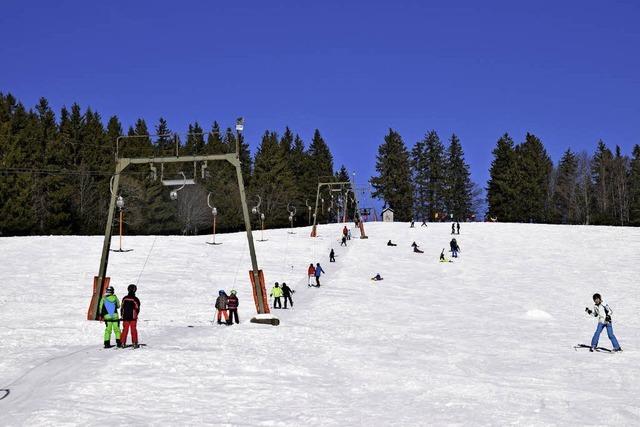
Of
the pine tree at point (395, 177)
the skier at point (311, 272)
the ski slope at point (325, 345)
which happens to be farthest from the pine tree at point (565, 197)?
the skier at point (311, 272)

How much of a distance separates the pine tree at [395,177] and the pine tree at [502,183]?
53.4ft

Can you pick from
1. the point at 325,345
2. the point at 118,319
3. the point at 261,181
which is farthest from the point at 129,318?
the point at 261,181

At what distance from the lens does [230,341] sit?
19.6 meters

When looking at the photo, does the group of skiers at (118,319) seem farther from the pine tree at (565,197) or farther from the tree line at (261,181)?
the pine tree at (565,197)

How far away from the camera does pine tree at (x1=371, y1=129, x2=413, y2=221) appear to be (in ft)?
421

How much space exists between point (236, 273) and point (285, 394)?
29.0 meters

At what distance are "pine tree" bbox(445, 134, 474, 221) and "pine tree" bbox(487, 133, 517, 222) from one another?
7.52 meters

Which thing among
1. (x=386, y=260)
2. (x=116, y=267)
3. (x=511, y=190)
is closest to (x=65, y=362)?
(x=116, y=267)

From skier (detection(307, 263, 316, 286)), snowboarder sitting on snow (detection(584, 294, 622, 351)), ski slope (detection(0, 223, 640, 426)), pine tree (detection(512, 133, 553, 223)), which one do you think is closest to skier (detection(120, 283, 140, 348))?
ski slope (detection(0, 223, 640, 426))

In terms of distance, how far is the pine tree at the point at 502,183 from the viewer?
122500 millimetres

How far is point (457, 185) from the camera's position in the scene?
455ft

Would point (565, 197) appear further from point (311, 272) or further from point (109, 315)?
point (109, 315)

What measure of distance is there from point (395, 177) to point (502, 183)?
68.8ft

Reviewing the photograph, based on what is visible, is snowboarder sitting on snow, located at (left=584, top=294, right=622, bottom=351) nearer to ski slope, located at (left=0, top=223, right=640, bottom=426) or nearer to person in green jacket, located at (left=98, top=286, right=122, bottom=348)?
ski slope, located at (left=0, top=223, right=640, bottom=426)
